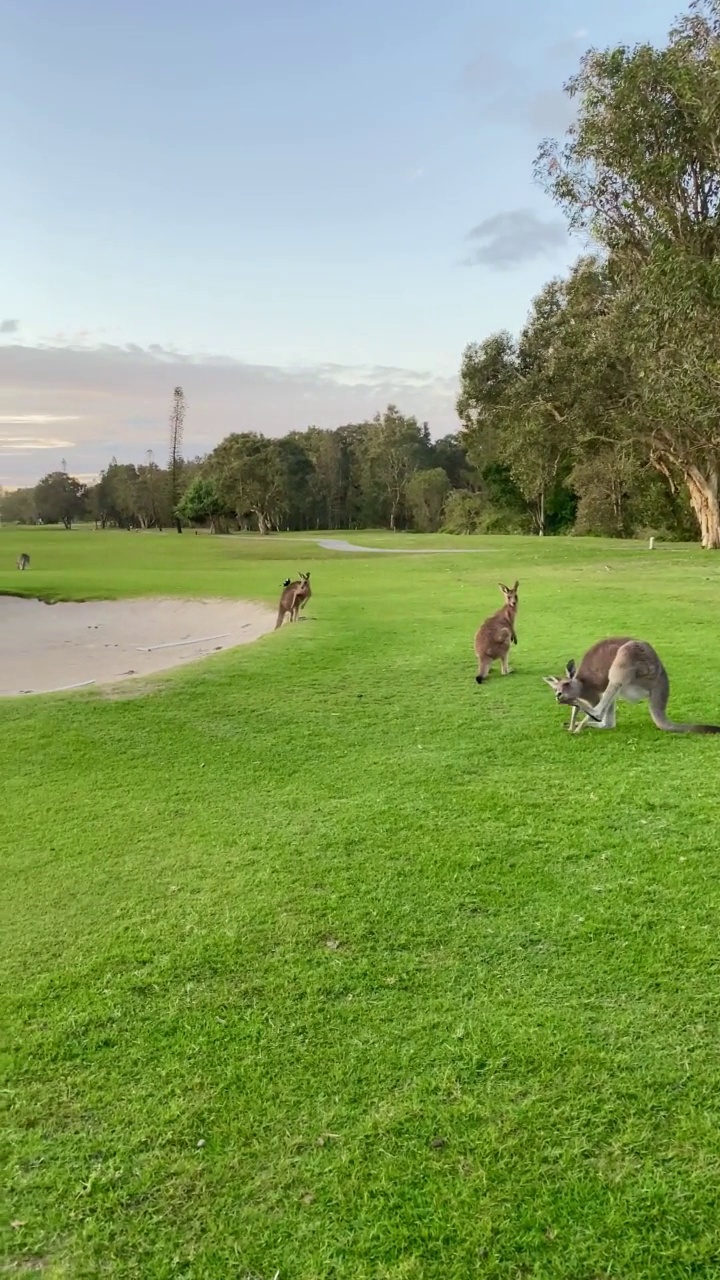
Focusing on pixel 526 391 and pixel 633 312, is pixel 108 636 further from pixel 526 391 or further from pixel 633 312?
pixel 526 391

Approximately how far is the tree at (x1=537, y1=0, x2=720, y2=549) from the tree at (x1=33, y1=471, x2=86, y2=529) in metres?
89.0

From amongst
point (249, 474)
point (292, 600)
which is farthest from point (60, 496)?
point (292, 600)

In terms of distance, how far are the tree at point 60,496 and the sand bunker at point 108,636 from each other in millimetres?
88256

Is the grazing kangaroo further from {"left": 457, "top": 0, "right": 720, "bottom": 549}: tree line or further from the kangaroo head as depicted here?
{"left": 457, "top": 0, "right": 720, "bottom": 549}: tree line

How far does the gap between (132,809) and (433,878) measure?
240 centimetres

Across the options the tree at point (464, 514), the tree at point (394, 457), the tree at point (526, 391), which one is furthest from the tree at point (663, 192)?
the tree at point (394, 457)

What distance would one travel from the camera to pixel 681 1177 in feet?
8.32

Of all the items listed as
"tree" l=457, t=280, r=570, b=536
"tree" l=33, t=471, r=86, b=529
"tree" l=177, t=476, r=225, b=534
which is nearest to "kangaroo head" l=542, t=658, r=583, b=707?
"tree" l=457, t=280, r=570, b=536

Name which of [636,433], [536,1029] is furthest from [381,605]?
[636,433]

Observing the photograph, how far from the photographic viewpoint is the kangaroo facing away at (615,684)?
259 inches

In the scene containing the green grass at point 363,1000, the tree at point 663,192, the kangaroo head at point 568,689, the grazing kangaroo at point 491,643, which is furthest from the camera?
the tree at point 663,192

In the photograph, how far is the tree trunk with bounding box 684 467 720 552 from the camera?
104 ft

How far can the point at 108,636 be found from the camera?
15602 mm

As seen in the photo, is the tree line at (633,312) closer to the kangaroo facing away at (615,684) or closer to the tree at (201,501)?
the kangaroo facing away at (615,684)
